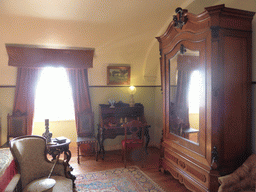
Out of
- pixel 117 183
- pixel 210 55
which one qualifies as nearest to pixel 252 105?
pixel 210 55

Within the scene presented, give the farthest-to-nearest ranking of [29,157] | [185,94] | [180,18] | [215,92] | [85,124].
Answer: [85,124] < [185,94] < [180,18] < [29,157] < [215,92]

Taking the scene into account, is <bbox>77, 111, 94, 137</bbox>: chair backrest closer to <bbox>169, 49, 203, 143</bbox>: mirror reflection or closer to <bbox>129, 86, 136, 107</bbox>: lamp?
<bbox>129, 86, 136, 107</bbox>: lamp

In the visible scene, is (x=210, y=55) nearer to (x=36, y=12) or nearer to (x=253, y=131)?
(x=253, y=131)

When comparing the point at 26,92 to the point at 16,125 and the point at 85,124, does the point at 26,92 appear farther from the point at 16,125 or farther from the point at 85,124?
the point at 85,124

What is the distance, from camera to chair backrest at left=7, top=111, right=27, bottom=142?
15.3 ft

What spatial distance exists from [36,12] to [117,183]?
11.3 feet

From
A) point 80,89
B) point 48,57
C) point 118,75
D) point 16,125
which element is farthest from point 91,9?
point 16,125

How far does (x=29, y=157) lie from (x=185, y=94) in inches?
94.0

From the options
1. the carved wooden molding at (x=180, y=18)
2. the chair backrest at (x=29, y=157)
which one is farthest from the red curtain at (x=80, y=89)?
the carved wooden molding at (x=180, y=18)

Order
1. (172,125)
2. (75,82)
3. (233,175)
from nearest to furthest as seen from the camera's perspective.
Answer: (233,175)
(172,125)
(75,82)

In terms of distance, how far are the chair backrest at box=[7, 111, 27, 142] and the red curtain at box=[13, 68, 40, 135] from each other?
114 millimetres

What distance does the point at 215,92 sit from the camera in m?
2.50

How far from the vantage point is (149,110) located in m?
5.85

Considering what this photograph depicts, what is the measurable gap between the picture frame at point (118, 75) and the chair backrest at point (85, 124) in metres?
1.02
